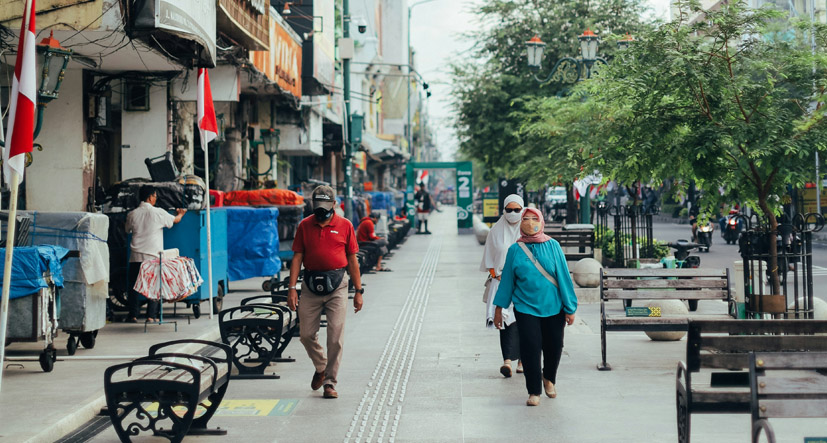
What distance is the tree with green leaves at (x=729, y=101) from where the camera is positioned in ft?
35.9

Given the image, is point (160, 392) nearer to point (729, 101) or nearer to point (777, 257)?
point (777, 257)

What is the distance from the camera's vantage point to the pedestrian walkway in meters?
7.36

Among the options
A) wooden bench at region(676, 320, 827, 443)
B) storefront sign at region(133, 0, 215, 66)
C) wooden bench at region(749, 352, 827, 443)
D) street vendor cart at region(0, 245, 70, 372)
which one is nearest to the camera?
wooden bench at region(749, 352, 827, 443)

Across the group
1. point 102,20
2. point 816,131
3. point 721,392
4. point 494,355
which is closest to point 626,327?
point 494,355

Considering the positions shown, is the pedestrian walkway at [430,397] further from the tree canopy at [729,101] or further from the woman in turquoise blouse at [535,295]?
the tree canopy at [729,101]

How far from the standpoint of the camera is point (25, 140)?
7453mm

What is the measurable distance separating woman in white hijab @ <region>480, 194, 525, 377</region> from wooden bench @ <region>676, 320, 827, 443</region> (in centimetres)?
342

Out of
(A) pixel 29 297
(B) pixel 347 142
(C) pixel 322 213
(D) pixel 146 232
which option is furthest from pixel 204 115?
(B) pixel 347 142

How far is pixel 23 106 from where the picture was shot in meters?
7.47

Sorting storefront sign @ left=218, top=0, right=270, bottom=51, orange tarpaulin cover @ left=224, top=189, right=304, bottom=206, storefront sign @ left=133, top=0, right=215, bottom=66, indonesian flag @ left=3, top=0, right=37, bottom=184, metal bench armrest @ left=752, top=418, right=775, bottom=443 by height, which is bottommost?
metal bench armrest @ left=752, top=418, right=775, bottom=443

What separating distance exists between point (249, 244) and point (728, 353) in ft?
38.1

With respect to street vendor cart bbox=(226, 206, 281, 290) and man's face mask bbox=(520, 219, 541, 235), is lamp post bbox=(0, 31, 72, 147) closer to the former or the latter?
street vendor cart bbox=(226, 206, 281, 290)

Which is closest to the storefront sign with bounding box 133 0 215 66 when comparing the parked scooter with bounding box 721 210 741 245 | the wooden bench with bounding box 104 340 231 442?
the wooden bench with bounding box 104 340 231 442

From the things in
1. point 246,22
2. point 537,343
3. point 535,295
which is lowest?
point 537,343
